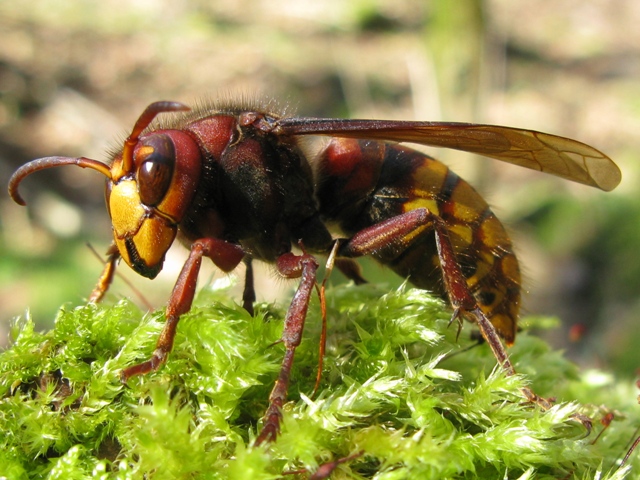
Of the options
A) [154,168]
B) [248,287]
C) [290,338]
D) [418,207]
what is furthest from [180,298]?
[418,207]

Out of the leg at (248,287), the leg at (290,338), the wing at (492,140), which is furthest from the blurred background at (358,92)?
the leg at (290,338)

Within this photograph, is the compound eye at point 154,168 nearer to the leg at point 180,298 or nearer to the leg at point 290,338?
the leg at point 180,298

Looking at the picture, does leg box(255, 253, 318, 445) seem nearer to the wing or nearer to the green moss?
the green moss

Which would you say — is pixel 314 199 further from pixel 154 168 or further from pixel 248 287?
pixel 154 168

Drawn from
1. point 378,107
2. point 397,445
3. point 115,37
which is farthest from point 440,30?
point 115,37

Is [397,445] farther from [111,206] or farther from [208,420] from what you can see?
[111,206]
